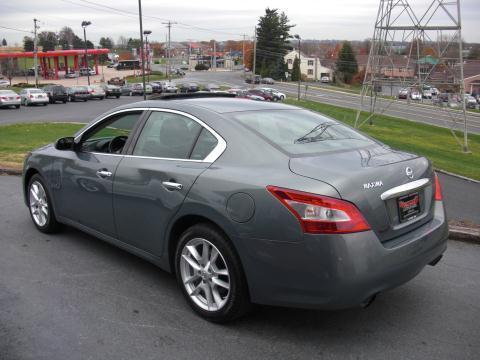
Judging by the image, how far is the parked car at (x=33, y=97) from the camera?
39.8m

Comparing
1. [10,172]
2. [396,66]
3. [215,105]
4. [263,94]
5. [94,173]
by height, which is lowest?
[263,94]

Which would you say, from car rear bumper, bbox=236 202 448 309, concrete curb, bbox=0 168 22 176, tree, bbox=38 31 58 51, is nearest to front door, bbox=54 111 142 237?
car rear bumper, bbox=236 202 448 309

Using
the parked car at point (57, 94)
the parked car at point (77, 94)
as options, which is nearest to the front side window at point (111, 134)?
the parked car at point (57, 94)

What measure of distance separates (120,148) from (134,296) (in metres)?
1.36

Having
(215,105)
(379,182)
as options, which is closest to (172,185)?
(215,105)

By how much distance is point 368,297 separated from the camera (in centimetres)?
309

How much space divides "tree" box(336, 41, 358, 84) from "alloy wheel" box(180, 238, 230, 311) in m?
118

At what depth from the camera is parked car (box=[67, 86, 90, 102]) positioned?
45844 mm

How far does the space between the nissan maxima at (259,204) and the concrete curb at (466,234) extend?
6.15 ft

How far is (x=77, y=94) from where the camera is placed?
152 feet

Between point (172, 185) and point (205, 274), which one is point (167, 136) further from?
point (205, 274)

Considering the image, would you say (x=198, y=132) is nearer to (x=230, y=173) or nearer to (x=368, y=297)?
(x=230, y=173)

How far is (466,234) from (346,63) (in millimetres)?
116392

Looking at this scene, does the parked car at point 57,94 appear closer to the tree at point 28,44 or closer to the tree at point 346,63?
the tree at point 346,63
